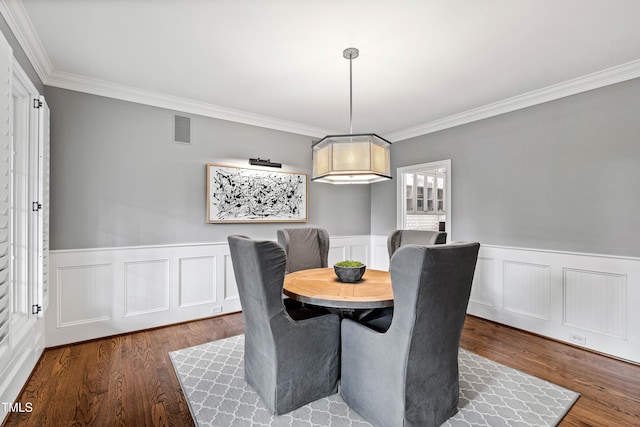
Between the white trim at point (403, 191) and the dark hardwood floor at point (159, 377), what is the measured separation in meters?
1.41

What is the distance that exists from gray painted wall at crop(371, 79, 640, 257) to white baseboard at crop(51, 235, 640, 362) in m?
0.22

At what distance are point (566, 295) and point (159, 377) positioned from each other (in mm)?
3741

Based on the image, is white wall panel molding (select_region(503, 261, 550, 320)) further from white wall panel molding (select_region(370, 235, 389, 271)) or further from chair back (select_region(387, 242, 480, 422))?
chair back (select_region(387, 242, 480, 422))

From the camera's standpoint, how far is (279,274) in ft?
5.94

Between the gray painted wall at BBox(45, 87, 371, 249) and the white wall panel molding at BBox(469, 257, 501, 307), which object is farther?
the white wall panel molding at BBox(469, 257, 501, 307)

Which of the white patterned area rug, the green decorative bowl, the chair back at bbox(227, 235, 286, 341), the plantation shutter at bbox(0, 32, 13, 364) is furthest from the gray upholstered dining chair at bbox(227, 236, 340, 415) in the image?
the plantation shutter at bbox(0, 32, 13, 364)

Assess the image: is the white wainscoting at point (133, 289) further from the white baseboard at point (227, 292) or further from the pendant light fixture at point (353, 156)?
the pendant light fixture at point (353, 156)

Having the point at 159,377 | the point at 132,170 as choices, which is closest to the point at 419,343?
the point at 159,377

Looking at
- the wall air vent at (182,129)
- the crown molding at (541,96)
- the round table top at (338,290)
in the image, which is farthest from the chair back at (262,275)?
the crown molding at (541,96)

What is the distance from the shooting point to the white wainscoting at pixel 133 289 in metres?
2.86

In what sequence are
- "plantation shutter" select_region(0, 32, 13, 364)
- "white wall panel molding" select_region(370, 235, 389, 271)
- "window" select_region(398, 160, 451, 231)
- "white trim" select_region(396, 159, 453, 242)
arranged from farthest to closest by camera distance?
"white wall panel molding" select_region(370, 235, 389, 271)
"window" select_region(398, 160, 451, 231)
"white trim" select_region(396, 159, 453, 242)
"plantation shutter" select_region(0, 32, 13, 364)

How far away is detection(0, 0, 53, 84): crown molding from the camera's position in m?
1.89

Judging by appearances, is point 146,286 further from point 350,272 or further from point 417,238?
point 417,238

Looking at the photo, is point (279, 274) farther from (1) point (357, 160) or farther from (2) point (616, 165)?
(2) point (616, 165)
